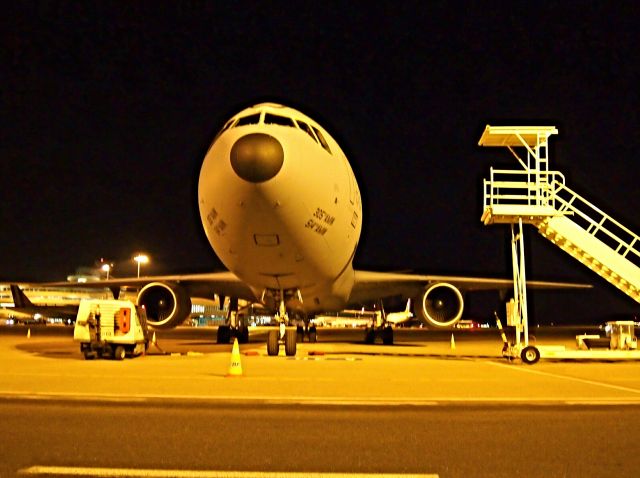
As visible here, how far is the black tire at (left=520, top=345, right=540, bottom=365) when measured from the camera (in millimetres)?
16266

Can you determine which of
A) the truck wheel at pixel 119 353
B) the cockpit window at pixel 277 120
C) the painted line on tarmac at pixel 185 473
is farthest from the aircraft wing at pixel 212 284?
the painted line on tarmac at pixel 185 473

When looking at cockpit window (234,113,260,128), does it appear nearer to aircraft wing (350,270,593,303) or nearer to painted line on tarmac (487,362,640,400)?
painted line on tarmac (487,362,640,400)

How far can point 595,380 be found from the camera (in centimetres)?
1242

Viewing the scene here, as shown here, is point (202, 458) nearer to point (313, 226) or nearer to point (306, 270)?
point (313, 226)

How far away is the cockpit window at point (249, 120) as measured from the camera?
14273 mm

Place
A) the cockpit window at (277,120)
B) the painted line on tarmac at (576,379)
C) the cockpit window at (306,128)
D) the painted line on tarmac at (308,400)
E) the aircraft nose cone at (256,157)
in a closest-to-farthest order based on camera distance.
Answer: the painted line on tarmac at (308,400) < the painted line on tarmac at (576,379) < the aircraft nose cone at (256,157) < the cockpit window at (277,120) < the cockpit window at (306,128)

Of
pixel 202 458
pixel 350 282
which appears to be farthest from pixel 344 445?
pixel 350 282

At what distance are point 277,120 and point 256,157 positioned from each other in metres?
1.77

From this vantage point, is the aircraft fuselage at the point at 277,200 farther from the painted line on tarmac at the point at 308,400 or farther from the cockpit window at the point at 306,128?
the painted line on tarmac at the point at 308,400

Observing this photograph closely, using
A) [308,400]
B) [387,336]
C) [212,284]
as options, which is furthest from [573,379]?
[387,336]

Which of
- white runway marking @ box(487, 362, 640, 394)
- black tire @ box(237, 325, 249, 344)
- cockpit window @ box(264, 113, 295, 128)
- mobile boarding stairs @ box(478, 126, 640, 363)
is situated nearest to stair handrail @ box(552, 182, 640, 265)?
mobile boarding stairs @ box(478, 126, 640, 363)

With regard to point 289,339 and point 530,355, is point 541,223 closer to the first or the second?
point 530,355

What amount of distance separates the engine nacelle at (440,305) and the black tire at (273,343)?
587 cm

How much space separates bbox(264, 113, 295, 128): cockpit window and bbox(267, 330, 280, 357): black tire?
5.48 m
